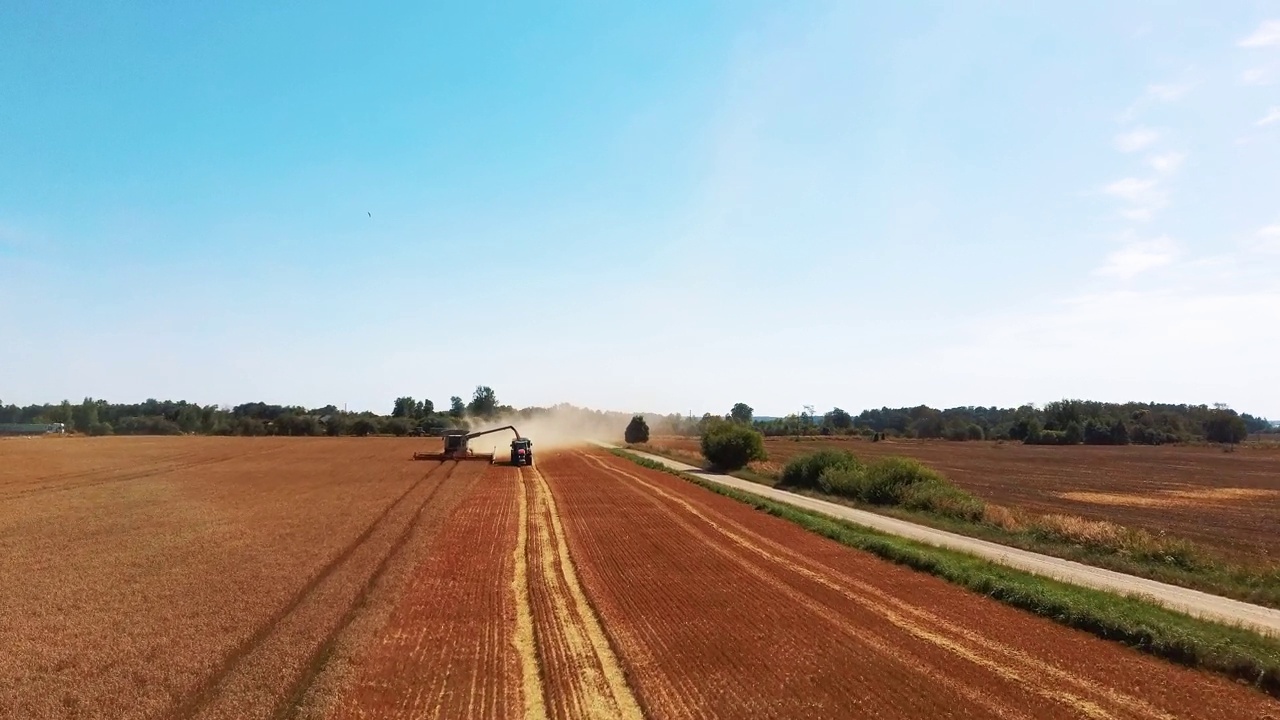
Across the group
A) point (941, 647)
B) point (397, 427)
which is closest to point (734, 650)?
point (941, 647)

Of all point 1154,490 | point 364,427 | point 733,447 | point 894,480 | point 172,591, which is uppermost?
point 364,427

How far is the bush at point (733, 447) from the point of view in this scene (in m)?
68.6

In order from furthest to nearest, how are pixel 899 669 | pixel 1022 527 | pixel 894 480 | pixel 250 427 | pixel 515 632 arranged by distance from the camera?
pixel 250 427, pixel 894 480, pixel 1022 527, pixel 515 632, pixel 899 669

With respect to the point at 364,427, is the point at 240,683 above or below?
below

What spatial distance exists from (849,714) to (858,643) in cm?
339

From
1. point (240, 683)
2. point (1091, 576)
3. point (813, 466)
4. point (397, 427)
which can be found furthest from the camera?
point (397, 427)

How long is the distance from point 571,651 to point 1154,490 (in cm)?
5643

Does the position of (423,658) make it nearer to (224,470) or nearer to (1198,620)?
(1198,620)

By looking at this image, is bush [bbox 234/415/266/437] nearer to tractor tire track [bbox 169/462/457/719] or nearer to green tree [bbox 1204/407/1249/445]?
tractor tire track [bbox 169/462/457/719]

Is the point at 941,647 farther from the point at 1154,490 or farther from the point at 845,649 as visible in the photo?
the point at 1154,490

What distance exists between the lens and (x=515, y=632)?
13.8m

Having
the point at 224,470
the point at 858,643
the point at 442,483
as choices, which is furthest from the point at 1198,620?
the point at 224,470

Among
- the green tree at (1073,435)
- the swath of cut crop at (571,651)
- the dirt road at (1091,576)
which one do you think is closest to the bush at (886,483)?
the dirt road at (1091,576)

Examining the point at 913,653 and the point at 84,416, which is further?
the point at 84,416
